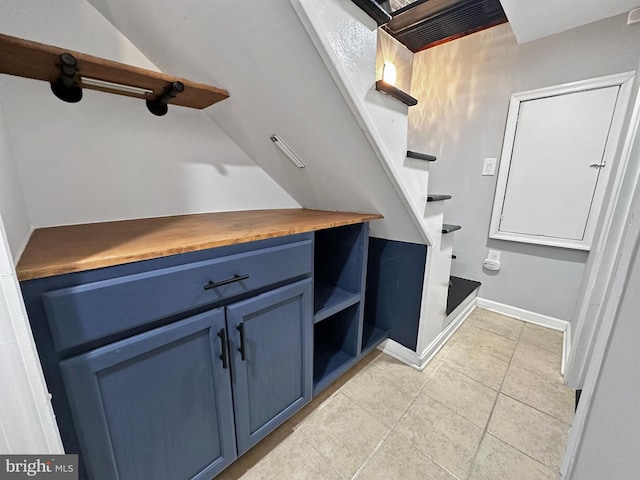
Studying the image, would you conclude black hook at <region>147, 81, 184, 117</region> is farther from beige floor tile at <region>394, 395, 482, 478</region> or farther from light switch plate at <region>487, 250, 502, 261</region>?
light switch plate at <region>487, 250, 502, 261</region>

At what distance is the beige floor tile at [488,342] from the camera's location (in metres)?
1.61

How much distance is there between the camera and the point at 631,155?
3.64 ft

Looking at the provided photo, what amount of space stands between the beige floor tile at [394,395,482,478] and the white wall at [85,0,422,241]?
2.86ft

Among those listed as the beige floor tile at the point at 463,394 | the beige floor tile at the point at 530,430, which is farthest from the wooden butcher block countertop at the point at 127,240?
the beige floor tile at the point at 530,430

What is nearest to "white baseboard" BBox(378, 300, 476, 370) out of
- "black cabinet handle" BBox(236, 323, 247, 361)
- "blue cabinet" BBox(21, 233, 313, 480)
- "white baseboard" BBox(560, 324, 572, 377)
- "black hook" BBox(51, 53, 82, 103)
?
"white baseboard" BBox(560, 324, 572, 377)

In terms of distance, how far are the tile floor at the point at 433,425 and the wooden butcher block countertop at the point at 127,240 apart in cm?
90

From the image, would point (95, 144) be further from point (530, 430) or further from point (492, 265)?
point (492, 265)

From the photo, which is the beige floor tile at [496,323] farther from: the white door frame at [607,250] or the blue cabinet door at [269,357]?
the blue cabinet door at [269,357]

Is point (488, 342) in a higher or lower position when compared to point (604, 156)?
lower

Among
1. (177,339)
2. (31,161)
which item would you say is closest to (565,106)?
(177,339)

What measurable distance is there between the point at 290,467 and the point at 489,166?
2.33 metres

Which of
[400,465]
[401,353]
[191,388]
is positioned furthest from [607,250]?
[191,388]

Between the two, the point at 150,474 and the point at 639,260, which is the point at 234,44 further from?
the point at 150,474

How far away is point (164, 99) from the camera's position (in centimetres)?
95
